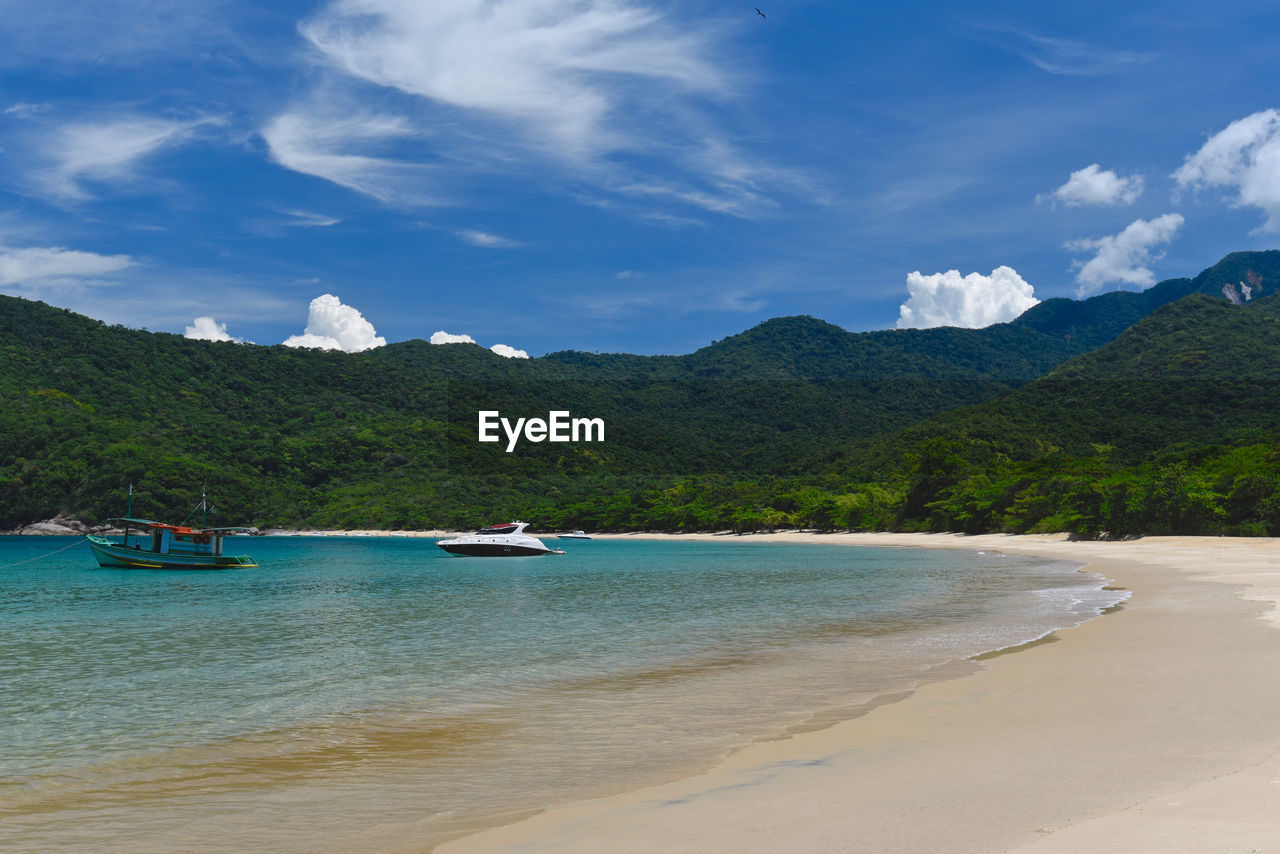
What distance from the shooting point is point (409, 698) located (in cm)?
1174

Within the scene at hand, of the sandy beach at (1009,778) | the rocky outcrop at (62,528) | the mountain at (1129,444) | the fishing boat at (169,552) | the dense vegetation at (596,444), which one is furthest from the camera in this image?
the rocky outcrop at (62,528)

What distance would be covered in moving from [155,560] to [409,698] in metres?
50.4

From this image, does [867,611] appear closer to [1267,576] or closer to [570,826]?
[1267,576]

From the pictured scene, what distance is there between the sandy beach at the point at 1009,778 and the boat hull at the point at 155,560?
54.2 m

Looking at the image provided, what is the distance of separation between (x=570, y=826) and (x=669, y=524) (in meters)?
Answer: 131

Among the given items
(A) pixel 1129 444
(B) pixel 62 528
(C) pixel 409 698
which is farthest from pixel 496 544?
(B) pixel 62 528

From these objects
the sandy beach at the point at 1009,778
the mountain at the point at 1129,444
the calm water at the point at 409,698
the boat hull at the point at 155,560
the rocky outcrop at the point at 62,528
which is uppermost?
the mountain at the point at 1129,444

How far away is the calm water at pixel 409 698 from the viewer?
269 inches

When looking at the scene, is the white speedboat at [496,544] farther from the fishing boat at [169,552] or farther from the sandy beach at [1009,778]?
the sandy beach at [1009,778]

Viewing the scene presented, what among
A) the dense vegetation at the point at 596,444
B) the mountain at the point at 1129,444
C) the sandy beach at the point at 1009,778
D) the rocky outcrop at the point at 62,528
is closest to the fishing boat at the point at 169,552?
the sandy beach at the point at 1009,778

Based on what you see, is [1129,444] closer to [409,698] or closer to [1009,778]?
[409,698]

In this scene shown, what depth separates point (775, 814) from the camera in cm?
564

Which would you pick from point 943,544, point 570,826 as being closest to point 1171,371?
point 943,544

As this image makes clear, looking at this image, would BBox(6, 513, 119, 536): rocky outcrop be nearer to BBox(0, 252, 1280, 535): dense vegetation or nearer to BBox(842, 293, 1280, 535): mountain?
BBox(0, 252, 1280, 535): dense vegetation
